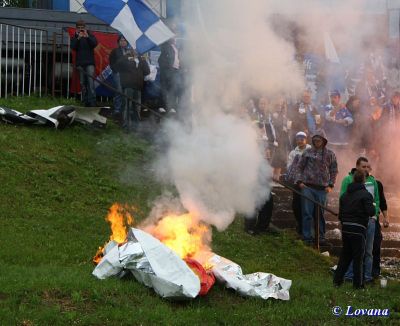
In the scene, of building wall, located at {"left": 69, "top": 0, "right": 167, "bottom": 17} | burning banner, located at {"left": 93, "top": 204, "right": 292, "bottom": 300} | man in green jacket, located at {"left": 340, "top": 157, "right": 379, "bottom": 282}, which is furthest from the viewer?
building wall, located at {"left": 69, "top": 0, "right": 167, "bottom": 17}

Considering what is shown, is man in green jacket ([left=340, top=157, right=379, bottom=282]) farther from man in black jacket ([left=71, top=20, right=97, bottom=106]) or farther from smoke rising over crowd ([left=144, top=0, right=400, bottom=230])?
man in black jacket ([left=71, top=20, right=97, bottom=106])

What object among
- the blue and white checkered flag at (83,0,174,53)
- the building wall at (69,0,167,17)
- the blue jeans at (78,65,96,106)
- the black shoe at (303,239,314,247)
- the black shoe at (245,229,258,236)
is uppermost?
the building wall at (69,0,167,17)

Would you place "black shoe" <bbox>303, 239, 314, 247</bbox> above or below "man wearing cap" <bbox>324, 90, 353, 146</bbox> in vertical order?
below

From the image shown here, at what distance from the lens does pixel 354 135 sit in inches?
695

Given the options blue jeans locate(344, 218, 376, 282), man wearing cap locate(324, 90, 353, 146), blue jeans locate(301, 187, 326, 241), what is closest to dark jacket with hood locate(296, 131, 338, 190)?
blue jeans locate(301, 187, 326, 241)

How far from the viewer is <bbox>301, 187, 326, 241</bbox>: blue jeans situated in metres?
12.6

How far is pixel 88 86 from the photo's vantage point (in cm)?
1648

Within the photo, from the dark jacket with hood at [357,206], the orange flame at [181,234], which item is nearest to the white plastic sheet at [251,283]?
the orange flame at [181,234]

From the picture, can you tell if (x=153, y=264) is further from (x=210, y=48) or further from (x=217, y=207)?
(x=210, y=48)

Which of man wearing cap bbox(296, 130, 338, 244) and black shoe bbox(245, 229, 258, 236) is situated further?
man wearing cap bbox(296, 130, 338, 244)

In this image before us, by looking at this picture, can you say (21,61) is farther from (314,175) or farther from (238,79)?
(314,175)

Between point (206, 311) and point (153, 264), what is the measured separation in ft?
2.73

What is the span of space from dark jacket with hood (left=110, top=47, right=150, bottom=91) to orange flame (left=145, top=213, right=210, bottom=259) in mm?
6312

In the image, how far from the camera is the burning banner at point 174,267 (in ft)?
26.7
